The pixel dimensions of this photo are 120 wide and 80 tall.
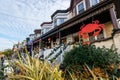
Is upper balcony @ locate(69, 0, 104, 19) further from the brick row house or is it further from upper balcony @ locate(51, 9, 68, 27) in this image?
upper balcony @ locate(51, 9, 68, 27)

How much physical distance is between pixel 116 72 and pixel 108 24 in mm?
6251

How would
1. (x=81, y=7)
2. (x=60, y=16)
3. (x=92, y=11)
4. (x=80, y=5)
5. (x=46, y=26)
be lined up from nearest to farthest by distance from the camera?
(x=92, y=11)
(x=81, y=7)
(x=80, y=5)
(x=60, y=16)
(x=46, y=26)

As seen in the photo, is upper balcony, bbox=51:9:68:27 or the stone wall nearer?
the stone wall

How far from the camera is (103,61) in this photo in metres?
6.75

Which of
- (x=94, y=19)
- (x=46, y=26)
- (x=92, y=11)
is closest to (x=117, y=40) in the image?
(x=92, y=11)

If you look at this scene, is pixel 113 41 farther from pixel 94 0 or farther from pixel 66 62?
pixel 94 0

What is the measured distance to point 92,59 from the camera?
687cm

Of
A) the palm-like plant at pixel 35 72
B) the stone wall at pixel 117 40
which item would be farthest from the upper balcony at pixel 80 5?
the palm-like plant at pixel 35 72

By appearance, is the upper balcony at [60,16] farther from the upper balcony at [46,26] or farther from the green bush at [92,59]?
the green bush at [92,59]

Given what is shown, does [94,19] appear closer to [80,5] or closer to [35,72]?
[80,5]

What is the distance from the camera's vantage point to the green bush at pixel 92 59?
672 cm

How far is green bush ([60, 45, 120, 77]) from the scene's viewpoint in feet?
22.1

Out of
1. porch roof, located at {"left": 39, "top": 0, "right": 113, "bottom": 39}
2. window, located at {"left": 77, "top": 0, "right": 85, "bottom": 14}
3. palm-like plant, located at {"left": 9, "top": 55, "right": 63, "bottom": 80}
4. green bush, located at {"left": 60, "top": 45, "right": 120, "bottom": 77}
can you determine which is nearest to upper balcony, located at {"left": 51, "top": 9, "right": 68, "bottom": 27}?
window, located at {"left": 77, "top": 0, "right": 85, "bottom": 14}

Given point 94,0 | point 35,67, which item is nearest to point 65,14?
point 94,0
